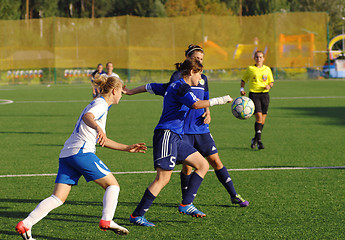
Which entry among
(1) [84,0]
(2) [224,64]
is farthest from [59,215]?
(1) [84,0]

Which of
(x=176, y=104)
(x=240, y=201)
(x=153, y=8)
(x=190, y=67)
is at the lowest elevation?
(x=240, y=201)

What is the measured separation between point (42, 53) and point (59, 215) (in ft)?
127

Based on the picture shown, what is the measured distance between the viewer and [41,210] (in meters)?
5.26

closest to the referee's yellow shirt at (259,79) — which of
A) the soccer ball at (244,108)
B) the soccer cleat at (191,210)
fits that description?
the soccer ball at (244,108)

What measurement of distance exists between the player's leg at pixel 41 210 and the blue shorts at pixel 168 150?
1066 millimetres

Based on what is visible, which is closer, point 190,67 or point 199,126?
point 190,67

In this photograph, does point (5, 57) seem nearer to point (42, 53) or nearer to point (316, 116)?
point (42, 53)

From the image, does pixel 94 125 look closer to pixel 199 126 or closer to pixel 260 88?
pixel 199 126

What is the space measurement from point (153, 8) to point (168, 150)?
6540 centimetres

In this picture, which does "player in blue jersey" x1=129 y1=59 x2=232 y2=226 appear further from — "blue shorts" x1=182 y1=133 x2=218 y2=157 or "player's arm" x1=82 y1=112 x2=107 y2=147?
"player's arm" x1=82 y1=112 x2=107 y2=147

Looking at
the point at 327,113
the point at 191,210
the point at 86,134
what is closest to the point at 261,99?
the point at 191,210

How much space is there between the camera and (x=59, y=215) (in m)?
6.55

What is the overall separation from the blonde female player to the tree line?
209ft

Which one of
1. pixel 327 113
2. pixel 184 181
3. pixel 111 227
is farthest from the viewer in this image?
pixel 327 113
